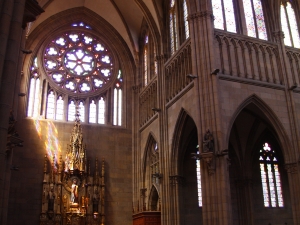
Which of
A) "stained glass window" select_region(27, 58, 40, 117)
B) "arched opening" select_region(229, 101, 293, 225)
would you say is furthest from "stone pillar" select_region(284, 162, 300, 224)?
"stained glass window" select_region(27, 58, 40, 117)

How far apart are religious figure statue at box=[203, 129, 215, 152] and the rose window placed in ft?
33.9

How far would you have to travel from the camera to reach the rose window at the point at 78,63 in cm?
2308

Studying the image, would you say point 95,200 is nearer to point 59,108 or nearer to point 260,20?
point 59,108

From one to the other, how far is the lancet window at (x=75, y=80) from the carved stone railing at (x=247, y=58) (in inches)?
344

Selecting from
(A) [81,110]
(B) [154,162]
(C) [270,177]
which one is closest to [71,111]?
(A) [81,110]

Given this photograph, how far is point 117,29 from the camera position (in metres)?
24.9

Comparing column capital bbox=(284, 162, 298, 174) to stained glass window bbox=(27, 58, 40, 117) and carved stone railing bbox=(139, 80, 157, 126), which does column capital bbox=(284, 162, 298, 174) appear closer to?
carved stone railing bbox=(139, 80, 157, 126)

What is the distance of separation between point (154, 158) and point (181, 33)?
655cm

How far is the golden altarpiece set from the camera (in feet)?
64.1

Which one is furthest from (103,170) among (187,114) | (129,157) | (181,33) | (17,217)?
(181,33)

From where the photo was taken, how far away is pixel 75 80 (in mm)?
23281

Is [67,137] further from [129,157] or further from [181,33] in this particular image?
[181,33]

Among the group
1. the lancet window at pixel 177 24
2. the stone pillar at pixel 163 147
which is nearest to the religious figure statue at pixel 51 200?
the stone pillar at pixel 163 147

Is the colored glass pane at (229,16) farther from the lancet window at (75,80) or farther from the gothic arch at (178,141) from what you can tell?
the lancet window at (75,80)
